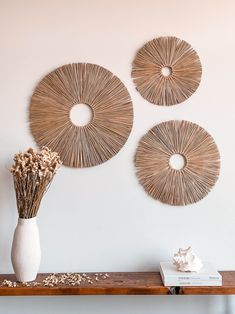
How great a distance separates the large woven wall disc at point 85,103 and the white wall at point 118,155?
0.05 meters

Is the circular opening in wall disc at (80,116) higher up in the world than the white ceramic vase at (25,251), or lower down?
higher up

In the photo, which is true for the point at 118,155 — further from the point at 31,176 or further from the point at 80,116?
the point at 31,176

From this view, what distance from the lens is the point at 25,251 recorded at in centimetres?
141

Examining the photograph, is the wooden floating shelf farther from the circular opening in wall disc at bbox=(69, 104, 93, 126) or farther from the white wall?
the circular opening in wall disc at bbox=(69, 104, 93, 126)

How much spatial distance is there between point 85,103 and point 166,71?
457 mm

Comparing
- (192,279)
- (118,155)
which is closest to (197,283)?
(192,279)

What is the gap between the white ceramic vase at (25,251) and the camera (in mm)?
1412

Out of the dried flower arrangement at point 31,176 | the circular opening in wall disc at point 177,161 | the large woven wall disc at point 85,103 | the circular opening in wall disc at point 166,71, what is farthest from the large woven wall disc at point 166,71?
the dried flower arrangement at point 31,176

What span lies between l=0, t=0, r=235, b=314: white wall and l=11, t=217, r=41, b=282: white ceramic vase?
18 cm

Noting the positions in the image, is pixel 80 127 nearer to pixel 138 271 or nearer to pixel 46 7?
pixel 46 7

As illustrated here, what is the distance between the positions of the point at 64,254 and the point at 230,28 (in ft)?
4.80

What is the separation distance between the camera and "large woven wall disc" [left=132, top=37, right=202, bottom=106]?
5.30ft

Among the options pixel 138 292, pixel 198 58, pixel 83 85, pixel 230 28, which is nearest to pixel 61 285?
pixel 138 292

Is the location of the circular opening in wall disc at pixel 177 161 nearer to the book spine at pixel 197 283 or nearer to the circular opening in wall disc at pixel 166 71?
the circular opening in wall disc at pixel 166 71
